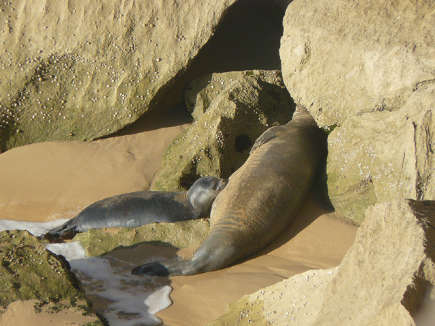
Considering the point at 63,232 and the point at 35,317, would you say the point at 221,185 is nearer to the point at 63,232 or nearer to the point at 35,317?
the point at 63,232

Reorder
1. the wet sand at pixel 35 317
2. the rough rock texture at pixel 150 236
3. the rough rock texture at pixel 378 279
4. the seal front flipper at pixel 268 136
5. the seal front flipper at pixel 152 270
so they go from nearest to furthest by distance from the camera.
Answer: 1. the rough rock texture at pixel 378 279
2. the wet sand at pixel 35 317
3. the seal front flipper at pixel 152 270
4. the rough rock texture at pixel 150 236
5. the seal front flipper at pixel 268 136

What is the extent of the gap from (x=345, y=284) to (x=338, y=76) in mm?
3526

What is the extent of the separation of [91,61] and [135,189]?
199 centimetres

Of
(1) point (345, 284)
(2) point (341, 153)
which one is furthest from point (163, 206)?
(1) point (345, 284)

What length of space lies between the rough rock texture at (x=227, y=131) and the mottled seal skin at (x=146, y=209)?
50 centimetres

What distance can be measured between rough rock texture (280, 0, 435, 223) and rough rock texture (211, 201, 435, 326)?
192 centimetres

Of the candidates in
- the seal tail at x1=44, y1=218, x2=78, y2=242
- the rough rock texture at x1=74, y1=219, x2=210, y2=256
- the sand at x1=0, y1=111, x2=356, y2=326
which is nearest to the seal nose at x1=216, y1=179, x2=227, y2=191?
the rough rock texture at x1=74, y1=219, x2=210, y2=256

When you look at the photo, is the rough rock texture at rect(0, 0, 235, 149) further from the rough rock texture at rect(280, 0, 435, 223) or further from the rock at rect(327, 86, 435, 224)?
Result: the rock at rect(327, 86, 435, 224)

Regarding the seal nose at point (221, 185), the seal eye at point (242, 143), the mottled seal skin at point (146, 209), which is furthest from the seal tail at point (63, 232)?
the seal eye at point (242, 143)

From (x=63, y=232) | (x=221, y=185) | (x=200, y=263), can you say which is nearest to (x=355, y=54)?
(x=221, y=185)

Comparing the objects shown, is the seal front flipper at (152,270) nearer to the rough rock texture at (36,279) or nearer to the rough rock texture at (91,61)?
the rough rock texture at (36,279)

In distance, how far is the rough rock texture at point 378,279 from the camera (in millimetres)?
2629

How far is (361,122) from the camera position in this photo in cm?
607

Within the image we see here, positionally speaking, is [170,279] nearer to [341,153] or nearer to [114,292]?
[114,292]
